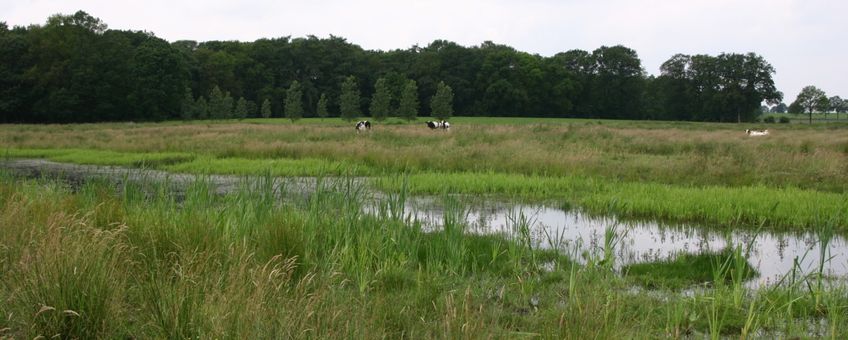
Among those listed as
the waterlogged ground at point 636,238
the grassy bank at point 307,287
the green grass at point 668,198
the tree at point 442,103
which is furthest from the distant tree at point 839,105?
the grassy bank at point 307,287

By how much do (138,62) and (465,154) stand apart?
62.9 meters

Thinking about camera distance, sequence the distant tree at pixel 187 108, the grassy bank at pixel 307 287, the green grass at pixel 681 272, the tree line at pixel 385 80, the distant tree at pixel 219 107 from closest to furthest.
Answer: the grassy bank at pixel 307 287, the green grass at pixel 681 272, the tree line at pixel 385 80, the distant tree at pixel 219 107, the distant tree at pixel 187 108

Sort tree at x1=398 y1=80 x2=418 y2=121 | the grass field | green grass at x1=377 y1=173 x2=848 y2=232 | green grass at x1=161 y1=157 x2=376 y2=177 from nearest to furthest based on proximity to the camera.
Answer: green grass at x1=377 y1=173 x2=848 y2=232 < the grass field < green grass at x1=161 y1=157 x2=376 y2=177 < tree at x1=398 y1=80 x2=418 y2=121

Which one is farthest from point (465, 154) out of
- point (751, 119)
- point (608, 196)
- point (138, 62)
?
point (751, 119)

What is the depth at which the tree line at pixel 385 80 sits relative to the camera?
6481 centimetres

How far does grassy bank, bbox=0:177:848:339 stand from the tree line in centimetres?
5536

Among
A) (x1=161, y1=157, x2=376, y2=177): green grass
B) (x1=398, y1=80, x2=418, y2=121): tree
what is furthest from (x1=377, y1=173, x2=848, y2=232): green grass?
(x1=398, y1=80, x2=418, y2=121): tree

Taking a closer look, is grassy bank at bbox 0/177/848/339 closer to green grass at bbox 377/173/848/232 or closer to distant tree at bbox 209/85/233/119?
green grass at bbox 377/173/848/232

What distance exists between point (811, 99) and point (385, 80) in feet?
269

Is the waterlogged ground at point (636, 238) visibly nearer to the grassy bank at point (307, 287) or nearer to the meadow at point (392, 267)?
the meadow at point (392, 267)

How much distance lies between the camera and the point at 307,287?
4234 mm

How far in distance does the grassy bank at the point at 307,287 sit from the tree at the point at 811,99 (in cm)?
11868

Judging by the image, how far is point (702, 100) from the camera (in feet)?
298

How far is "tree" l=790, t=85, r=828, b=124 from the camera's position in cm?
10425
